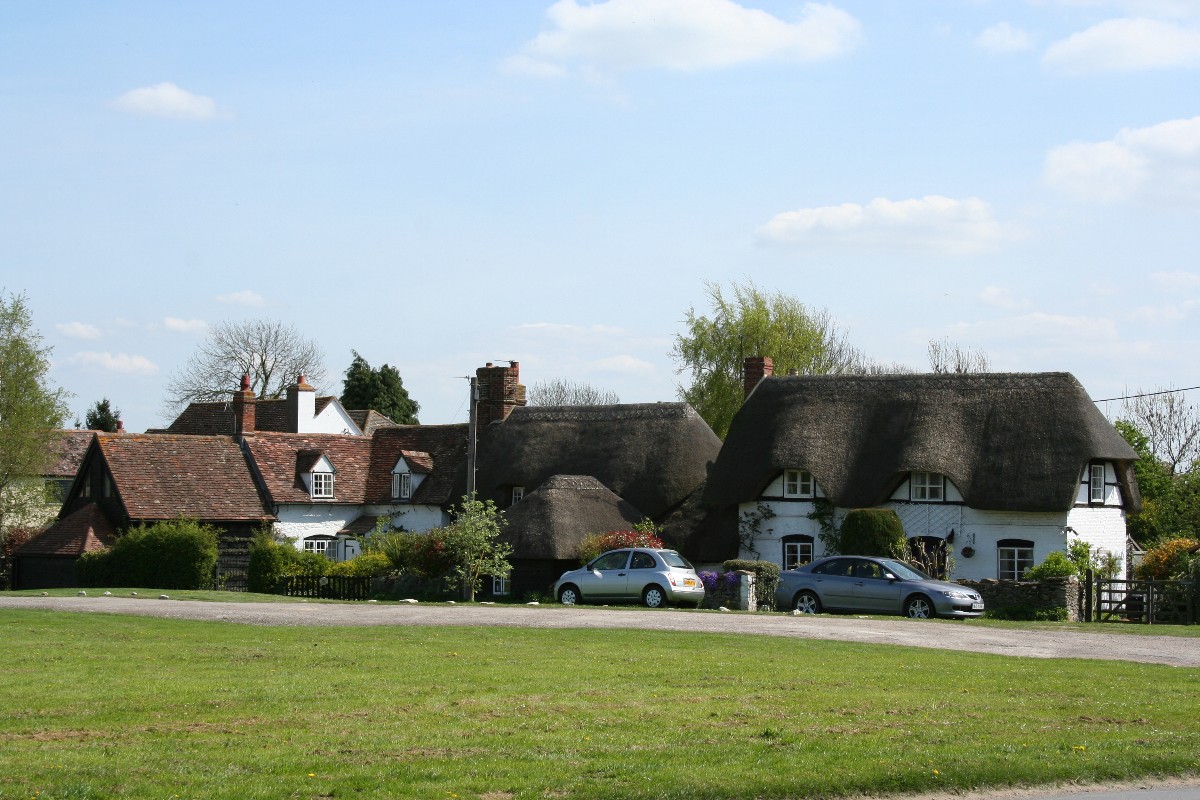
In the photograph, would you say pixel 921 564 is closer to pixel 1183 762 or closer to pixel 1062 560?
pixel 1062 560

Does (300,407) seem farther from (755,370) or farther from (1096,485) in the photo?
(1096,485)

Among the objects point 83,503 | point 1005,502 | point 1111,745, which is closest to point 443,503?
point 83,503

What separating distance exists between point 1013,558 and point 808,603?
1086 centimetres

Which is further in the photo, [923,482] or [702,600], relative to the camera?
[923,482]

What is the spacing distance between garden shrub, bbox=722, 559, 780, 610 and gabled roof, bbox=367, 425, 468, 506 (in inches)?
686

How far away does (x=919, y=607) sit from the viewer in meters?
30.9

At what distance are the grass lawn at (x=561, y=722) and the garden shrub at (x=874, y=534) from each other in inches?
775

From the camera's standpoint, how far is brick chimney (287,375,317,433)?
62094 millimetres

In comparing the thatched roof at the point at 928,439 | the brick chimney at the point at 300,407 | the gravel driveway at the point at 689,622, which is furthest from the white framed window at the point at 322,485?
the gravel driveway at the point at 689,622

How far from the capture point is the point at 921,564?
3938 cm

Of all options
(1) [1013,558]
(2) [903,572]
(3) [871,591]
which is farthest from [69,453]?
(2) [903,572]

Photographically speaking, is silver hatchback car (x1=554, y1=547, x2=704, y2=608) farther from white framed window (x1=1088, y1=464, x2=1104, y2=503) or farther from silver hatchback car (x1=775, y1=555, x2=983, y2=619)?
white framed window (x1=1088, y1=464, x2=1104, y2=503)

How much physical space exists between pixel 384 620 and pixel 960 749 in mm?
16746

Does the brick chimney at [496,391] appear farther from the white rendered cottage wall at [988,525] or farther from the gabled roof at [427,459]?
the white rendered cottage wall at [988,525]
